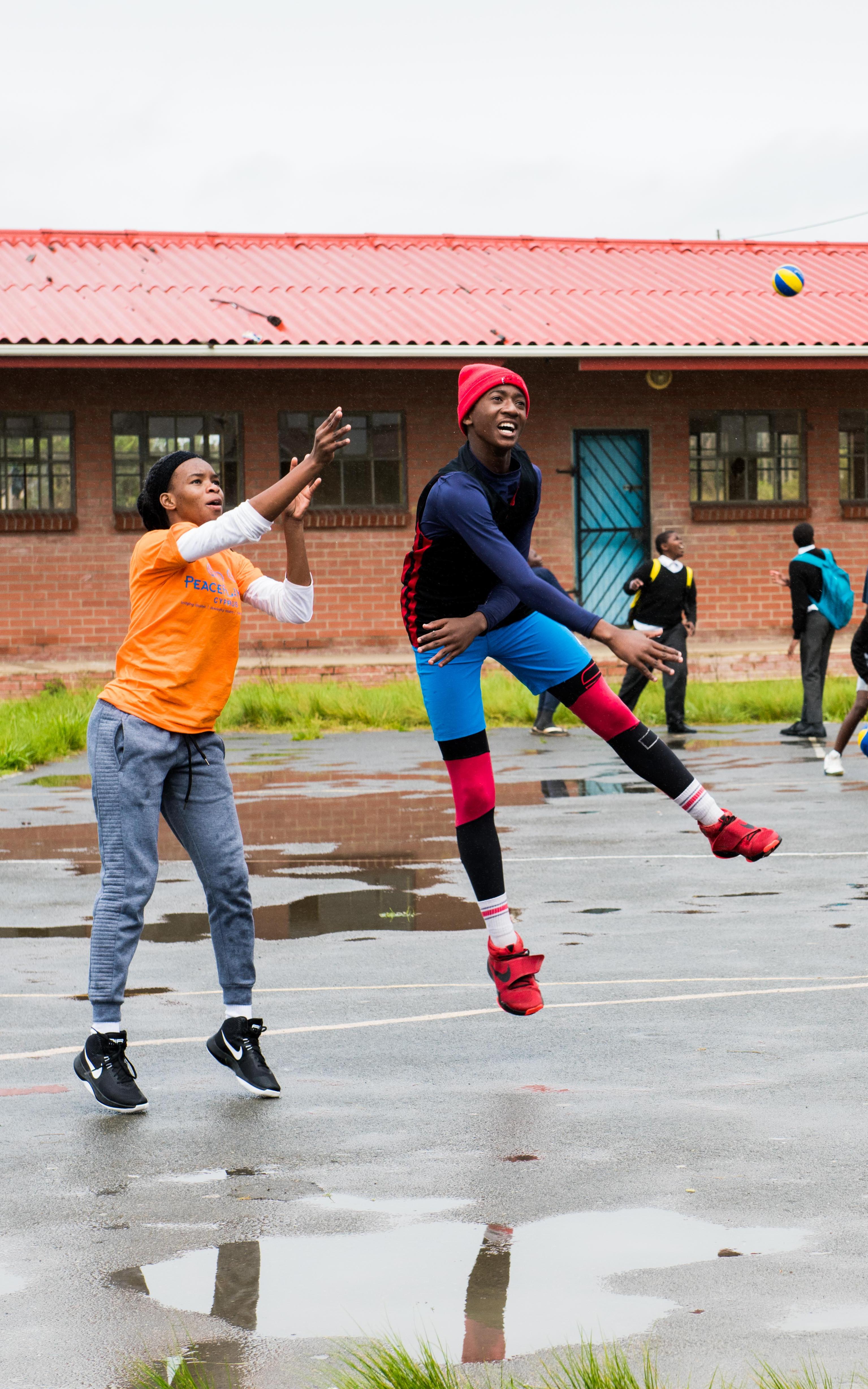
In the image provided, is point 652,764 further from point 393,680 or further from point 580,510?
point 580,510

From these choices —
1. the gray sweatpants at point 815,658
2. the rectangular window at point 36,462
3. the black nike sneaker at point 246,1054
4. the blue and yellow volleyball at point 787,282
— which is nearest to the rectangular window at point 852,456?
the blue and yellow volleyball at point 787,282

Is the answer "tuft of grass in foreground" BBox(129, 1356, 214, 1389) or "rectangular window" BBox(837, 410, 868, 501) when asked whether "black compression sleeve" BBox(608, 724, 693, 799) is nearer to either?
"tuft of grass in foreground" BBox(129, 1356, 214, 1389)

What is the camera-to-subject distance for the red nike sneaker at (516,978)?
571 centimetres

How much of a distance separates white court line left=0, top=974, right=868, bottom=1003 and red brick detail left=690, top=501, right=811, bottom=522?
17.9 m

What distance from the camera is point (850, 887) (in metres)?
8.79

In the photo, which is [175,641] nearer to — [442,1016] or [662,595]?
[442,1016]

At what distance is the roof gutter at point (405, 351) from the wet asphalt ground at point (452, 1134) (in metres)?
12.8

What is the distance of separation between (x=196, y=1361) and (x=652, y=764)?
2.91m

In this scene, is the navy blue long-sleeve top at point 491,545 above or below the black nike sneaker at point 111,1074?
above

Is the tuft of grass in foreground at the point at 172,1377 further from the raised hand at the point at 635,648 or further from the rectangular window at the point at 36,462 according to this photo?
the rectangular window at the point at 36,462

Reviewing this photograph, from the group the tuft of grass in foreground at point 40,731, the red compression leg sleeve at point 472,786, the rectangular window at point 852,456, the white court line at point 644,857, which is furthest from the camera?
the rectangular window at point 852,456

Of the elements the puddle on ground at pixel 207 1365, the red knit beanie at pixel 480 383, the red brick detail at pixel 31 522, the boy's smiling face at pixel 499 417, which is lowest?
the puddle on ground at pixel 207 1365

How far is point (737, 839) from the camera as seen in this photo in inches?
223

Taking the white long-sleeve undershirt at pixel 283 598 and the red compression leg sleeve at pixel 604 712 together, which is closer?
the white long-sleeve undershirt at pixel 283 598
